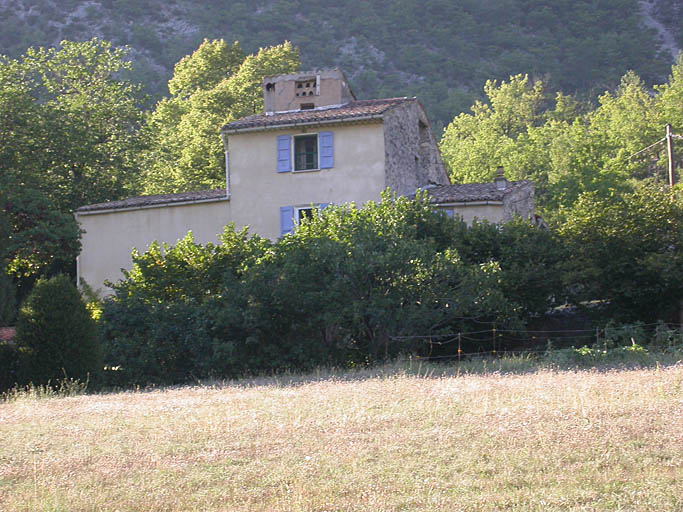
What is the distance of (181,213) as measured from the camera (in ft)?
102

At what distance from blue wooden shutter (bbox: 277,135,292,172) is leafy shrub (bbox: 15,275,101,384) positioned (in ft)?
39.7

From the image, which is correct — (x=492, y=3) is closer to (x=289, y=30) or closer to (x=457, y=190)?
(x=289, y=30)

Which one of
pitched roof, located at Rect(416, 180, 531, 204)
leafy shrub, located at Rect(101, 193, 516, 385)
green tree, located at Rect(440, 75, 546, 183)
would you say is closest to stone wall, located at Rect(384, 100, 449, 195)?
pitched roof, located at Rect(416, 180, 531, 204)

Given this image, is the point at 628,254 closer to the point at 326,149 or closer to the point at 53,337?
the point at 326,149

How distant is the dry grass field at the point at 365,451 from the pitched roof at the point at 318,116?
15.8 m

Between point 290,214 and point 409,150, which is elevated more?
point 409,150

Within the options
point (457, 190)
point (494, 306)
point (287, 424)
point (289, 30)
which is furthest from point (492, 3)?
point (287, 424)

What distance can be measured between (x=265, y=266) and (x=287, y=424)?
35.3ft

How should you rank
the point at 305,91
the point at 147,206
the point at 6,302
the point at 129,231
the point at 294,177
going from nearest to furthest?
1. the point at 6,302
2. the point at 294,177
3. the point at 147,206
4. the point at 129,231
5. the point at 305,91

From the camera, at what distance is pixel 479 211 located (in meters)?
28.9

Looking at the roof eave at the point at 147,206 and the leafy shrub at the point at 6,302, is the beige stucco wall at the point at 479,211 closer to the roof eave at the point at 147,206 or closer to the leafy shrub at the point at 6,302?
the roof eave at the point at 147,206

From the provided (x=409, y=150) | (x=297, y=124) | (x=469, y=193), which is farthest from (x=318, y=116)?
(x=469, y=193)

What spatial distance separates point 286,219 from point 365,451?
20370 mm

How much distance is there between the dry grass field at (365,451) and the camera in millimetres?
8461
